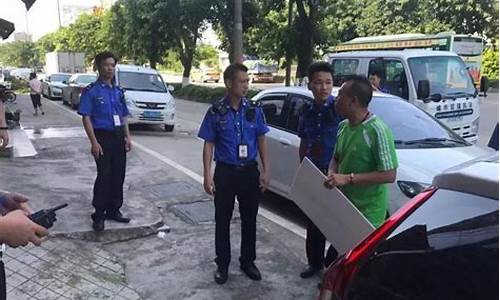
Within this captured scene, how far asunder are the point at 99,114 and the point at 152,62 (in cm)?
2849

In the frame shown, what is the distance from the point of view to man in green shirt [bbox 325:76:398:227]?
3.35 m

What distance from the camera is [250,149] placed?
13.4 feet

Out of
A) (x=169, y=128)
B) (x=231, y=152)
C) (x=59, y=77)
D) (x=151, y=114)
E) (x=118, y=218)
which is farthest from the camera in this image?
(x=59, y=77)

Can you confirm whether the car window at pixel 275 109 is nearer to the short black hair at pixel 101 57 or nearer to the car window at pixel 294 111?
the car window at pixel 294 111

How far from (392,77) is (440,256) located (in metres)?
8.11

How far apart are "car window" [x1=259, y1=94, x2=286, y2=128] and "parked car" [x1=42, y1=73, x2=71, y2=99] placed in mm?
19902

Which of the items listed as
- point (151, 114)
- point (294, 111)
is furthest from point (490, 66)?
point (294, 111)

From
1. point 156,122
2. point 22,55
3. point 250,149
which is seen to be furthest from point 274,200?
point 22,55

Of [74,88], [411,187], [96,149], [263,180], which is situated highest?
[96,149]

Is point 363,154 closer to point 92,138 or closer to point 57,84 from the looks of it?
point 92,138

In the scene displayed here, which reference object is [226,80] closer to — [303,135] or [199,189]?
[303,135]

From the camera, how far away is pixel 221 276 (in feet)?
13.7

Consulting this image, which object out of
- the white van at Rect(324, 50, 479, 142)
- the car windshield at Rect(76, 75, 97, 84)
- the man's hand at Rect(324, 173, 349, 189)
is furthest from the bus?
the man's hand at Rect(324, 173, 349, 189)

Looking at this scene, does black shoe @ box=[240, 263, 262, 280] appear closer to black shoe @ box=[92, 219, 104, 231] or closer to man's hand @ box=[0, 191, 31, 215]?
black shoe @ box=[92, 219, 104, 231]
